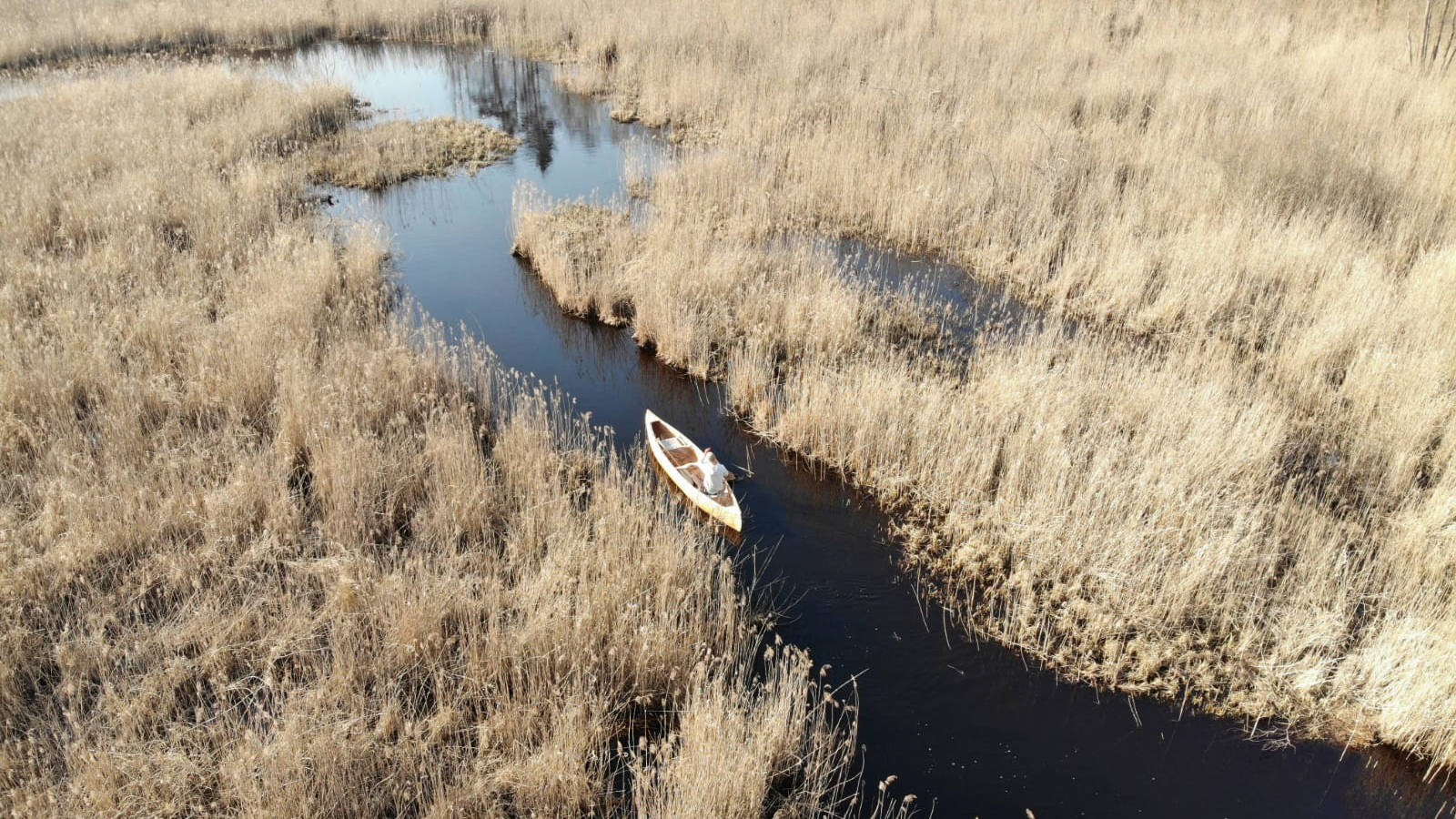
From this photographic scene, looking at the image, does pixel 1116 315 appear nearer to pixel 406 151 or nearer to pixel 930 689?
pixel 930 689

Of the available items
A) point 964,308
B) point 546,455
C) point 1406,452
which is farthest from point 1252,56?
point 546,455

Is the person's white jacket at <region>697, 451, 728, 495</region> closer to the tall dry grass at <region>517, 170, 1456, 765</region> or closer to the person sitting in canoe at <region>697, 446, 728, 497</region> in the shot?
the person sitting in canoe at <region>697, 446, 728, 497</region>

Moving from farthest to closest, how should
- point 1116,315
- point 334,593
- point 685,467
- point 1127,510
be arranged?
1. point 1116,315
2. point 685,467
3. point 1127,510
4. point 334,593

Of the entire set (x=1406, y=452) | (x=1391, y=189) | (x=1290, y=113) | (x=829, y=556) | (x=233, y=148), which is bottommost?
(x=829, y=556)

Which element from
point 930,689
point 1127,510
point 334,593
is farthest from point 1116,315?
point 334,593

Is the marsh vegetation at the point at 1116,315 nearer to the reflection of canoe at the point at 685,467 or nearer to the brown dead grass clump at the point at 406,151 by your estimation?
the reflection of canoe at the point at 685,467

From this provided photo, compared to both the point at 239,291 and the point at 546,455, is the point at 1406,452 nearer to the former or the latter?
the point at 546,455

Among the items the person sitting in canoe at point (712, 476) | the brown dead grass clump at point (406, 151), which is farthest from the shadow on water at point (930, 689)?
the brown dead grass clump at point (406, 151)
